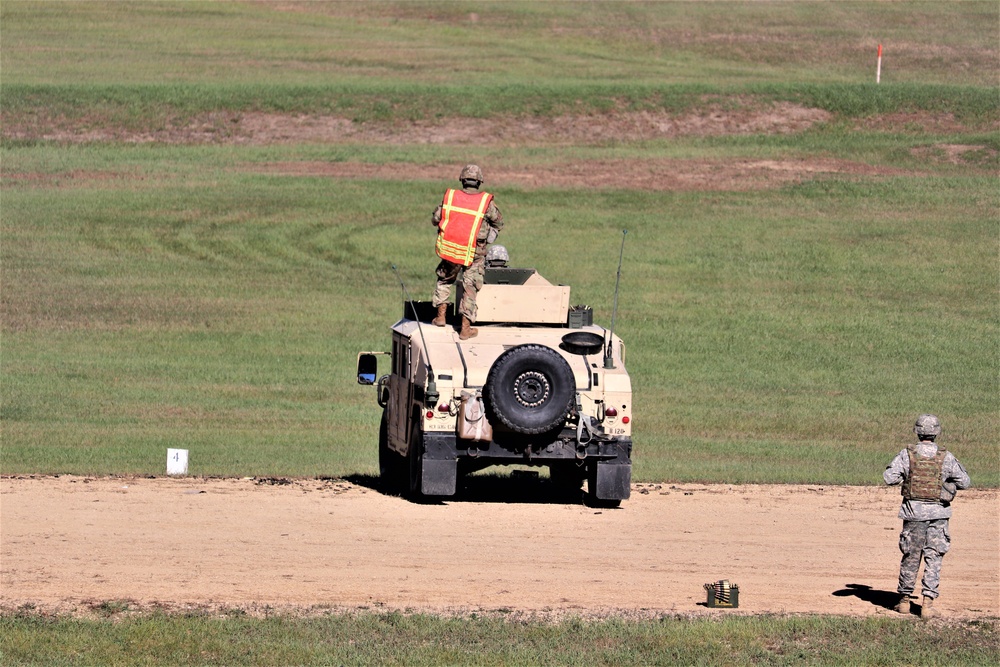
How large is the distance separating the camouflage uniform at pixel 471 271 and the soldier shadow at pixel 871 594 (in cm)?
548

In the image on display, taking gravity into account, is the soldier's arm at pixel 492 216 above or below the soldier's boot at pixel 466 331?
above

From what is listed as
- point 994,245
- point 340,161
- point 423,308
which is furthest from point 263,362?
point 994,245

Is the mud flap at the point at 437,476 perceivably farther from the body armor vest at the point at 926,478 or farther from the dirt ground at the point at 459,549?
the body armor vest at the point at 926,478

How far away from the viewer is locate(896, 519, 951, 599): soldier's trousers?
1340 cm

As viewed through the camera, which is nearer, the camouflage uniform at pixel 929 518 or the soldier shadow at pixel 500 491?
the camouflage uniform at pixel 929 518

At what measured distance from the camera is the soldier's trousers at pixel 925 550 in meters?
13.4

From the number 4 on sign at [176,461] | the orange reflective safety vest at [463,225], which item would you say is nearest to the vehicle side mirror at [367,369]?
the orange reflective safety vest at [463,225]

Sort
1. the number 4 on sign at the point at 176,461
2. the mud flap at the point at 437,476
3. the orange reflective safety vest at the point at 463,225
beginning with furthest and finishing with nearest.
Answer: the number 4 on sign at the point at 176,461 → the orange reflective safety vest at the point at 463,225 → the mud flap at the point at 437,476

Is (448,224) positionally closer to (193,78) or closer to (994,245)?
(994,245)

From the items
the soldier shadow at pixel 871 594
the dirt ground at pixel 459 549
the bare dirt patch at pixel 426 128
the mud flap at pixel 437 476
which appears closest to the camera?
the dirt ground at pixel 459 549

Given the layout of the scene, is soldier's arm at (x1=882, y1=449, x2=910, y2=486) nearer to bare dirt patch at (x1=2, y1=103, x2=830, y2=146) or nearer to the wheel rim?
the wheel rim

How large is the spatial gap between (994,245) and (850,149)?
732 centimetres

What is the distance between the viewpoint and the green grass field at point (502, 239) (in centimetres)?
2138

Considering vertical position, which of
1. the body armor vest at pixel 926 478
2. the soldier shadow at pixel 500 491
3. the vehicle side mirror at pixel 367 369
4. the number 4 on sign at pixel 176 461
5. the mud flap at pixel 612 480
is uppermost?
the vehicle side mirror at pixel 367 369
